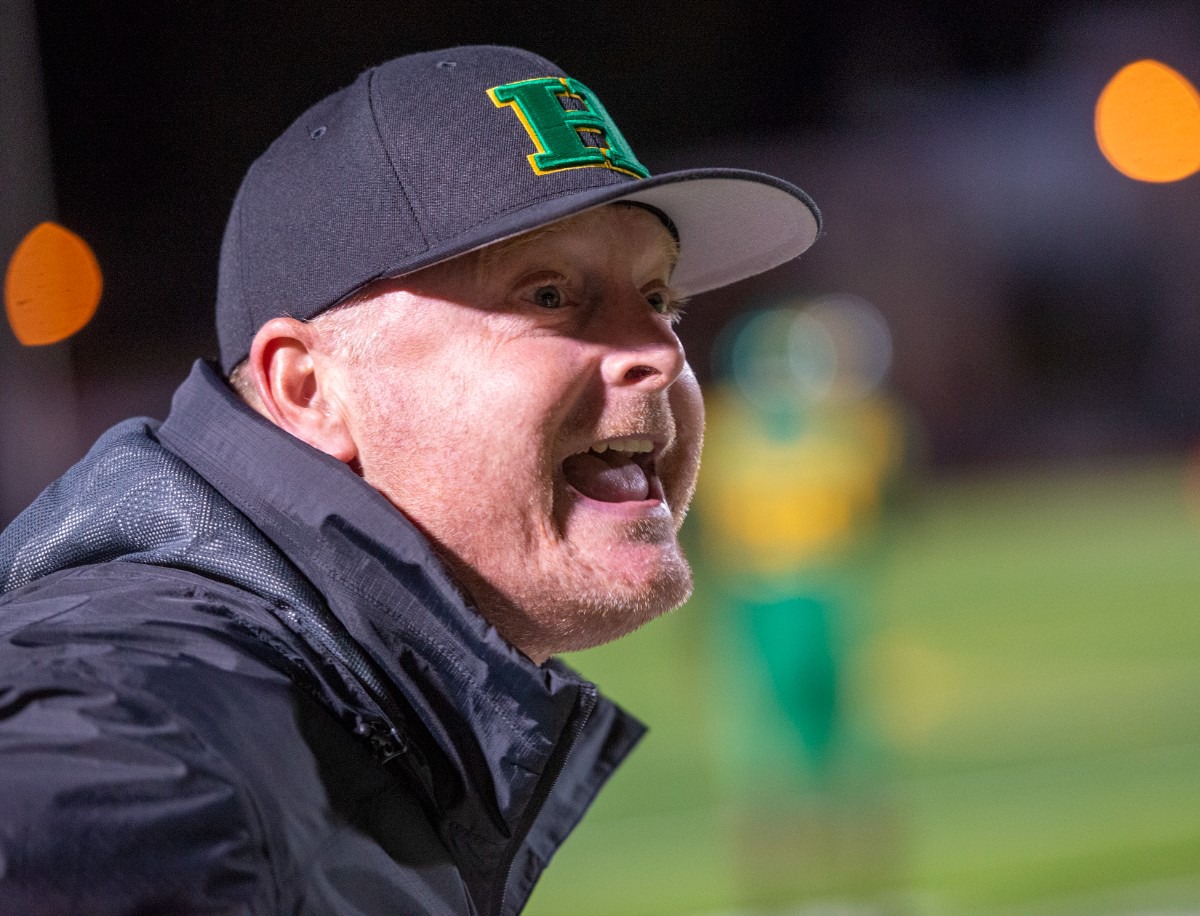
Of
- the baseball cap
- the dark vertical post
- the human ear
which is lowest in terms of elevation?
the dark vertical post

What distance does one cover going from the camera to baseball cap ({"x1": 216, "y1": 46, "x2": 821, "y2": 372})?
1.39 m

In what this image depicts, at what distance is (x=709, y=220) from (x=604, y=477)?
0.38 metres

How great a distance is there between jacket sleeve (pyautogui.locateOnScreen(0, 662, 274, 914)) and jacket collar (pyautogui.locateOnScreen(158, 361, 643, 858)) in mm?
330

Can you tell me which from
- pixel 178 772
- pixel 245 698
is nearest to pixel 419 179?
pixel 245 698

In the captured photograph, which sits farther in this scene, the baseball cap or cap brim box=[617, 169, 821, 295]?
cap brim box=[617, 169, 821, 295]

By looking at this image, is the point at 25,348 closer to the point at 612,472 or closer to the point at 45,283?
the point at 45,283

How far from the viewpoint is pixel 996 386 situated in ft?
48.1

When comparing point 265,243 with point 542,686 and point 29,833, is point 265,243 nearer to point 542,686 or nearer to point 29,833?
point 542,686

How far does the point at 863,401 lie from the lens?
9.45 meters

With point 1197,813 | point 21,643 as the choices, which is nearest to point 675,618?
point 1197,813

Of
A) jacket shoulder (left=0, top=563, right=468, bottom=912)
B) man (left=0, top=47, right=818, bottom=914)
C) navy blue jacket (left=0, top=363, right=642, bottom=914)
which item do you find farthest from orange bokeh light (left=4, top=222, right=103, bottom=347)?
jacket shoulder (left=0, top=563, right=468, bottom=912)

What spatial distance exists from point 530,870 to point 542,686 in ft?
1.39

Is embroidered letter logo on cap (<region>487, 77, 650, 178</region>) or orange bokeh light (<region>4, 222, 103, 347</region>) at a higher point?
embroidered letter logo on cap (<region>487, 77, 650, 178</region>)

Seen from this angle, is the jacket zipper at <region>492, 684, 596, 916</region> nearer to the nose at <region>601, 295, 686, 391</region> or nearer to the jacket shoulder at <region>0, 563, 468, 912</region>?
the jacket shoulder at <region>0, 563, 468, 912</region>
